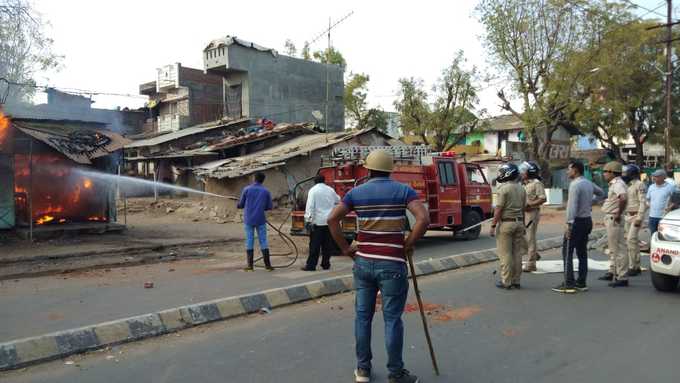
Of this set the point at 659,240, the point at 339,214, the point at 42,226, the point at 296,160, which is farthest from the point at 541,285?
the point at 296,160

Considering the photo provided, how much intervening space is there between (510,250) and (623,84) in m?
24.7

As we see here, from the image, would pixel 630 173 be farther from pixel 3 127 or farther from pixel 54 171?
pixel 54 171

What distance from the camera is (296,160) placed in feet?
74.0

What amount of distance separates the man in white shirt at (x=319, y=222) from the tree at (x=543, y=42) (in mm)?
19310

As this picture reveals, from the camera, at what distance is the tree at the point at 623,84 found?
83.8ft

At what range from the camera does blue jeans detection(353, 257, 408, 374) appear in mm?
4090

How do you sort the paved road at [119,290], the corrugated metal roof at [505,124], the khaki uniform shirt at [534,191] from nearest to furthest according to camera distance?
1. the paved road at [119,290]
2. the khaki uniform shirt at [534,191]
3. the corrugated metal roof at [505,124]

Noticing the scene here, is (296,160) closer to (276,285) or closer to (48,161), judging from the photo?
(48,161)

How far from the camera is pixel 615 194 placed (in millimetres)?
7824

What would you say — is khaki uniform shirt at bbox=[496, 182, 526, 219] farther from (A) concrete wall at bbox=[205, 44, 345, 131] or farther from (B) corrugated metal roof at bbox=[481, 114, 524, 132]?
(B) corrugated metal roof at bbox=[481, 114, 524, 132]

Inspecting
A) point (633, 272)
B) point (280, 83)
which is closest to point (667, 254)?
point (633, 272)

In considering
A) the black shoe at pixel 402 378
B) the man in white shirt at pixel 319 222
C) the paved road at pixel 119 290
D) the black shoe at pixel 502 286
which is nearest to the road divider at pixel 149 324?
the paved road at pixel 119 290

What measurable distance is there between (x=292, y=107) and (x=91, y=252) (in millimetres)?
25182

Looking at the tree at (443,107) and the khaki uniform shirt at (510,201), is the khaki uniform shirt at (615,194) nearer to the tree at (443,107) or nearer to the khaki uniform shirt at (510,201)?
the khaki uniform shirt at (510,201)
